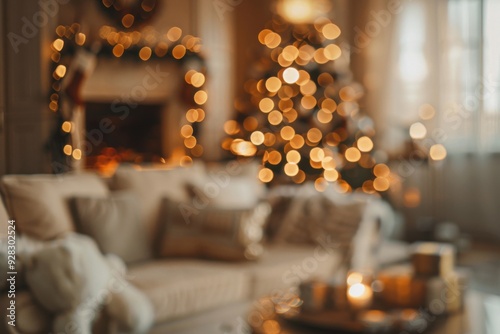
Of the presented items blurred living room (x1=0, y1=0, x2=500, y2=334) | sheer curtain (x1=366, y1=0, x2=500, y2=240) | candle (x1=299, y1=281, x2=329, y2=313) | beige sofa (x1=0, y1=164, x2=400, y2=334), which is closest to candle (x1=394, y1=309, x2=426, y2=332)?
blurred living room (x1=0, y1=0, x2=500, y2=334)

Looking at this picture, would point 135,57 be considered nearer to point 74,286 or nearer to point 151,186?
point 151,186

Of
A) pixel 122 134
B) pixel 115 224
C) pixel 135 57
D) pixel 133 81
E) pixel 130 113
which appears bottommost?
pixel 115 224

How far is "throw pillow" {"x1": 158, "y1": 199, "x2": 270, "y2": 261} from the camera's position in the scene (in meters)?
2.84

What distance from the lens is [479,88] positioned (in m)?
5.30

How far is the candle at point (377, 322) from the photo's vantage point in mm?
1873

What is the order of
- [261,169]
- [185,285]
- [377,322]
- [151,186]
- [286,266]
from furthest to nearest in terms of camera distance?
[261,169] < [151,186] < [286,266] < [185,285] < [377,322]

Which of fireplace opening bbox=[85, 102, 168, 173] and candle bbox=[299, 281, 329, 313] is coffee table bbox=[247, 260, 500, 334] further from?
fireplace opening bbox=[85, 102, 168, 173]

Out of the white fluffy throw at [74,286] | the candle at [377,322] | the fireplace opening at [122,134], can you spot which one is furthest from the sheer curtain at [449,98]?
the white fluffy throw at [74,286]

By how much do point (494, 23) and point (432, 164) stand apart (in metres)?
1.33

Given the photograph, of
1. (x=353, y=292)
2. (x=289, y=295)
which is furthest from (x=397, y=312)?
(x=289, y=295)

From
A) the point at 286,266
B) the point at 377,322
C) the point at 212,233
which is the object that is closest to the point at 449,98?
the point at 286,266

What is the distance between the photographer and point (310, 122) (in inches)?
211

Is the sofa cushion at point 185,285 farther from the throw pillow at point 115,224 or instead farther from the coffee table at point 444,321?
the coffee table at point 444,321

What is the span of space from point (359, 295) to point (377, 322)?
0.31 m
